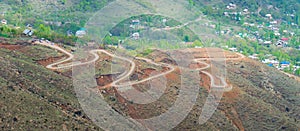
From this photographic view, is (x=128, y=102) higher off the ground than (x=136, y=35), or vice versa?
(x=128, y=102)

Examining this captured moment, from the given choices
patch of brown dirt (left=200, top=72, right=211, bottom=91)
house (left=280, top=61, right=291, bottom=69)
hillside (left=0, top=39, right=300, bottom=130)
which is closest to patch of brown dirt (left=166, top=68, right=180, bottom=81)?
hillside (left=0, top=39, right=300, bottom=130)

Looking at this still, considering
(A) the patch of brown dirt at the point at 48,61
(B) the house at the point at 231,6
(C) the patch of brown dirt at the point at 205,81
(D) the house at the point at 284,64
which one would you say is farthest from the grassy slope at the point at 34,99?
(B) the house at the point at 231,6

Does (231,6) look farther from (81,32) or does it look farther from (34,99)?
(34,99)

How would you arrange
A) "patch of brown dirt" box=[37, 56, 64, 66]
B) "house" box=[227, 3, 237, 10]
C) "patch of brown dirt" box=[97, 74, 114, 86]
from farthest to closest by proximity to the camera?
1. "house" box=[227, 3, 237, 10]
2. "patch of brown dirt" box=[37, 56, 64, 66]
3. "patch of brown dirt" box=[97, 74, 114, 86]

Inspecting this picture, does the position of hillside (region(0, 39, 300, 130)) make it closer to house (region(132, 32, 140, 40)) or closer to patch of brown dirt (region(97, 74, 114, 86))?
patch of brown dirt (region(97, 74, 114, 86))

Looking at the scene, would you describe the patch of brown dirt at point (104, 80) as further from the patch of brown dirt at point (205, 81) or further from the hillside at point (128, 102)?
the patch of brown dirt at point (205, 81)

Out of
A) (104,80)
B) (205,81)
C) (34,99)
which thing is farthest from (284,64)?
(34,99)

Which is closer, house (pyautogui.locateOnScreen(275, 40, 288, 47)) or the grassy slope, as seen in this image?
the grassy slope

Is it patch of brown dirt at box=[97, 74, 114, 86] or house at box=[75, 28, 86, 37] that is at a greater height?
patch of brown dirt at box=[97, 74, 114, 86]

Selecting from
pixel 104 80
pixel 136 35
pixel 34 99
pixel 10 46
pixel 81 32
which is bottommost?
pixel 136 35
